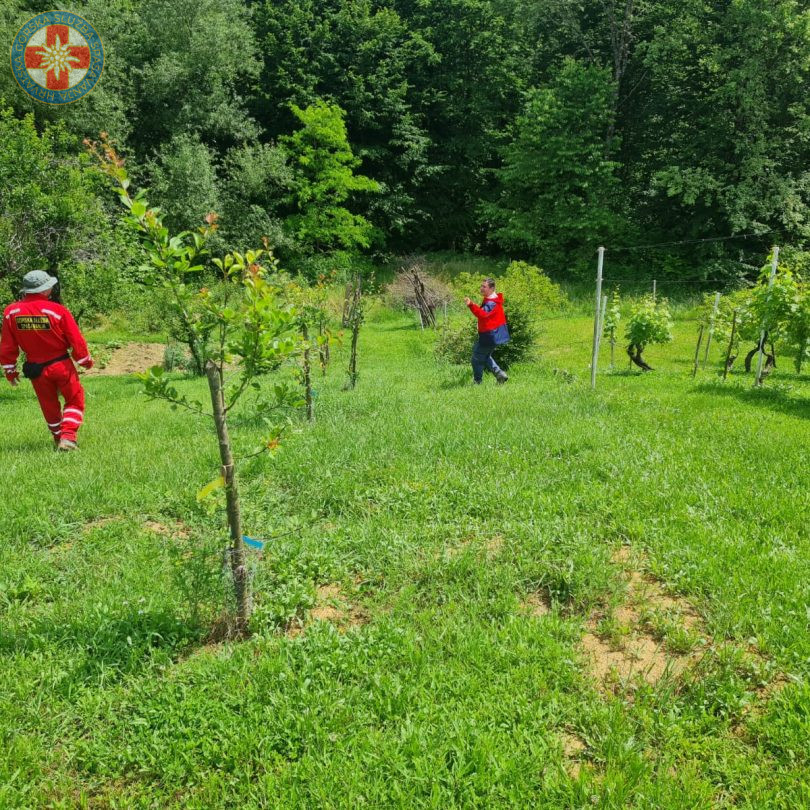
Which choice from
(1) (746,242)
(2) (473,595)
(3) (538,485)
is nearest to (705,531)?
(3) (538,485)

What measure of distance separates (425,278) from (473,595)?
23.3 m

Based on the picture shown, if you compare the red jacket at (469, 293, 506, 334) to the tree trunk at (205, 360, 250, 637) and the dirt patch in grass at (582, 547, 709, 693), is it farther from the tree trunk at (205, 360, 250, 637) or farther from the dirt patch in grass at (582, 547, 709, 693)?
the tree trunk at (205, 360, 250, 637)

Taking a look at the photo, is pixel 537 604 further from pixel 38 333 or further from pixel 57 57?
pixel 57 57

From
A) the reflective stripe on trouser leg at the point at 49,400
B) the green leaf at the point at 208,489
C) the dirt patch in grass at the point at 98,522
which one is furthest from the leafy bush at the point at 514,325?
the green leaf at the point at 208,489

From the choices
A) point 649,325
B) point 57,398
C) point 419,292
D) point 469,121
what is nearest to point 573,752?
point 57,398

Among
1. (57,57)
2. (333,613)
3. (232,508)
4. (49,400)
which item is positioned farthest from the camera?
(57,57)

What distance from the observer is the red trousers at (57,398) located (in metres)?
6.10

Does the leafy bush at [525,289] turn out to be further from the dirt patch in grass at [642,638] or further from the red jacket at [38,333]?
the dirt patch in grass at [642,638]

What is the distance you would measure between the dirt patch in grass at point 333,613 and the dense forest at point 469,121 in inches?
686

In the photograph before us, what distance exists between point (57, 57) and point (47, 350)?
21915 mm

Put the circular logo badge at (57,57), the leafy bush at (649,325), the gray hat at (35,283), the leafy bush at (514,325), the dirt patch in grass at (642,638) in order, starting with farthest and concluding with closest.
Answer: the circular logo badge at (57,57)
the leafy bush at (514,325)
the leafy bush at (649,325)
the gray hat at (35,283)
the dirt patch in grass at (642,638)

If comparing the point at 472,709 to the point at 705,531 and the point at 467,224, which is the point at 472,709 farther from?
the point at 467,224

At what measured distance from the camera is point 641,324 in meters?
11.4

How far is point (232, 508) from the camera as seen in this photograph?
2885mm
